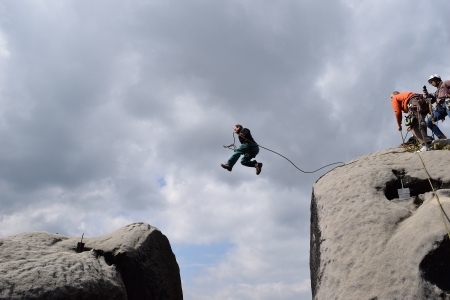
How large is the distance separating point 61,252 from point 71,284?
47.4 inches

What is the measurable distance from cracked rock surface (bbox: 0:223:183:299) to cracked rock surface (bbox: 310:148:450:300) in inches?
138

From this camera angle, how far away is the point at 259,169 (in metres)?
12.8

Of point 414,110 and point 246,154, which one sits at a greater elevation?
point 246,154

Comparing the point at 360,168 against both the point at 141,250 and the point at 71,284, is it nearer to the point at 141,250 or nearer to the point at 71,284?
the point at 141,250

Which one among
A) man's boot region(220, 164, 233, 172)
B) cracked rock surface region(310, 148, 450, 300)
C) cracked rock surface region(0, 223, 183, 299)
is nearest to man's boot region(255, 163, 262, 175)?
man's boot region(220, 164, 233, 172)

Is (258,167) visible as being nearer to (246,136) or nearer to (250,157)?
(250,157)

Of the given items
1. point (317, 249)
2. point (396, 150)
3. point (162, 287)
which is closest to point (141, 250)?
point (162, 287)

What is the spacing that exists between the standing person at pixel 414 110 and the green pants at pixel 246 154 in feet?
13.5

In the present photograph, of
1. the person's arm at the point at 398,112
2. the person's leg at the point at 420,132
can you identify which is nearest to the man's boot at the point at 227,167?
the person's arm at the point at 398,112

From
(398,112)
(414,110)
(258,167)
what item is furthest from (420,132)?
(258,167)

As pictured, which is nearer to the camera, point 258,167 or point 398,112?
point 398,112

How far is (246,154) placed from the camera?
12844 millimetres

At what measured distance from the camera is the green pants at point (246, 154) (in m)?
12.8

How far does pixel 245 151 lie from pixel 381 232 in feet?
21.0
